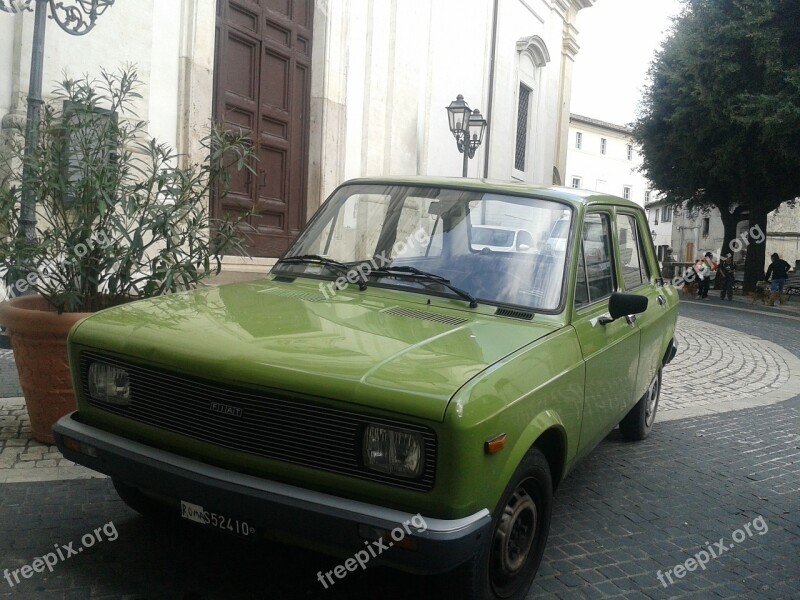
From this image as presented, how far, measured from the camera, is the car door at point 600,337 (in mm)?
3752

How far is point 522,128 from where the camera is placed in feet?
77.5

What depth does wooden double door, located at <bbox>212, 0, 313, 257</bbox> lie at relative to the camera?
11219mm

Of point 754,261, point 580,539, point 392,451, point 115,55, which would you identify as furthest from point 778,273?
point 392,451

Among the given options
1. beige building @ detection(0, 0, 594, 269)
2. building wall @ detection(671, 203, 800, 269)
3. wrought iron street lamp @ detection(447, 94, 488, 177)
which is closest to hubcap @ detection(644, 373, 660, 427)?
beige building @ detection(0, 0, 594, 269)

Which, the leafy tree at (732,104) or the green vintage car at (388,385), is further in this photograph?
the leafy tree at (732,104)

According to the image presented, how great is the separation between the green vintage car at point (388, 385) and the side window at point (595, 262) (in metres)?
0.02

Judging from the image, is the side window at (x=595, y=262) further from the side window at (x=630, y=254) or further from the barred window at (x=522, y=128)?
the barred window at (x=522, y=128)

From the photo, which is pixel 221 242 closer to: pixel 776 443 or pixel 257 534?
pixel 257 534

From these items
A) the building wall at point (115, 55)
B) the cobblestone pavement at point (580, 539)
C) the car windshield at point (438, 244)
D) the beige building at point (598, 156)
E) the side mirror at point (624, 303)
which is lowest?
the cobblestone pavement at point (580, 539)

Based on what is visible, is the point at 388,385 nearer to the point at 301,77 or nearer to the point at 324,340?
the point at 324,340

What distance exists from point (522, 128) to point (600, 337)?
20591 millimetres

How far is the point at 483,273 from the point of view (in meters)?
3.75

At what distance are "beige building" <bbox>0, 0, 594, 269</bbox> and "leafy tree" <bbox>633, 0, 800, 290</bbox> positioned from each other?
6.52m

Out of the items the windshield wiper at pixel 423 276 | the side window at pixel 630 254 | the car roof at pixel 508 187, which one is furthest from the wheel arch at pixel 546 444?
the side window at pixel 630 254
